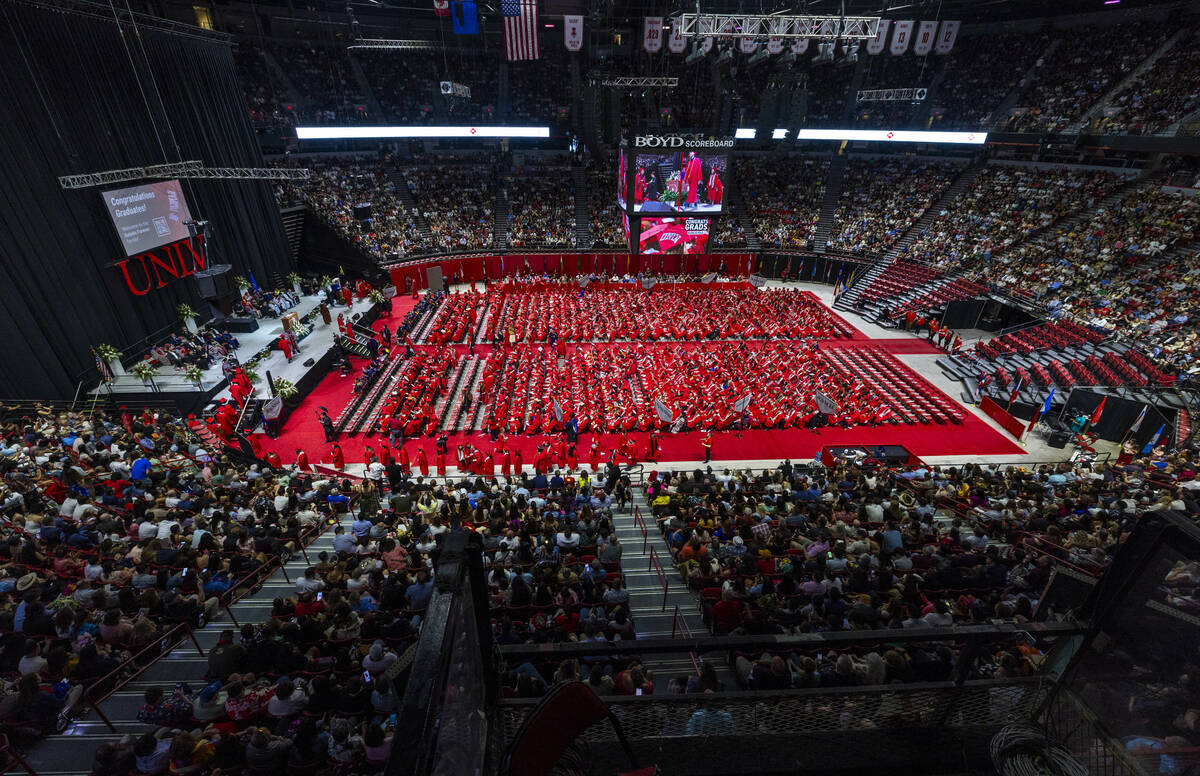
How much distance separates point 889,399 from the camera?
79.5 ft

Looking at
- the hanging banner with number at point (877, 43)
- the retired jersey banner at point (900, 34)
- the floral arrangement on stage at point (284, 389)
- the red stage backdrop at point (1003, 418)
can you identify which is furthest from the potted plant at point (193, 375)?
the retired jersey banner at point (900, 34)

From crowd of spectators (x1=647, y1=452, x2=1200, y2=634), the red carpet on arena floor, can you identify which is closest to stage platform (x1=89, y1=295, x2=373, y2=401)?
the red carpet on arena floor

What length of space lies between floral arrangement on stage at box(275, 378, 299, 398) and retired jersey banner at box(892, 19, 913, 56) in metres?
37.0

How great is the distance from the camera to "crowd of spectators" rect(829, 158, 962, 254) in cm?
4031

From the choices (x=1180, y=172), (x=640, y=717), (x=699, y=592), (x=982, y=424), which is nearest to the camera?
(x=640, y=717)

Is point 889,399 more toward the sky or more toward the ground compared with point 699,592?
more toward the ground

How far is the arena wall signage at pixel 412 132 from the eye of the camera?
38.5m

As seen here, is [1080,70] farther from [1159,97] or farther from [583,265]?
[583,265]

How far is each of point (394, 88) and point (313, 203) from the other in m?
16.1

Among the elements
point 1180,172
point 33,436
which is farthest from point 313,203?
point 1180,172

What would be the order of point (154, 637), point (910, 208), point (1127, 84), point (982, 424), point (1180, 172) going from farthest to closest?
1. point (910, 208)
2. point (1127, 84)
3. point (1180, 172)
4. point (982, 424)
5. point (154, 637)

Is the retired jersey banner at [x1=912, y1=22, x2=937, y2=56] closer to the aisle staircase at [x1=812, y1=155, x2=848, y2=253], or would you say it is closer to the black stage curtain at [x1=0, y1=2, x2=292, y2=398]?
the aisle staircase at [x1=812, y1=155, x2=848, y2=253]

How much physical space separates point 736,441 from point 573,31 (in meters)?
27.3

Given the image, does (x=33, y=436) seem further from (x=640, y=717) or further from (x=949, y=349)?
(x=949, y=349)
